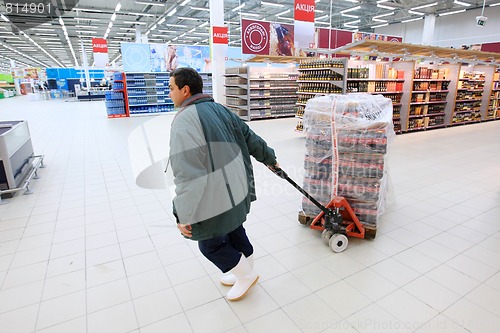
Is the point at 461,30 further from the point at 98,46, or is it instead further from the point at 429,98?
the point at 98,46

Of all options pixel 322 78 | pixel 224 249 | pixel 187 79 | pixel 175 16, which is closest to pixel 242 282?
pixel 224 249

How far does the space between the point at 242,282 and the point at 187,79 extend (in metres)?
1.49

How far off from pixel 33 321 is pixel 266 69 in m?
11.4

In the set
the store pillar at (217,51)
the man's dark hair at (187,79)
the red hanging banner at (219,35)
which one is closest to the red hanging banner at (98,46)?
the store pillar at (217,51)

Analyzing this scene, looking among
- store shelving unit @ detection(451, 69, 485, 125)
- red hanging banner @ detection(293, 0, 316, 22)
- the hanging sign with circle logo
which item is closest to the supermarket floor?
red hanging banner @ detection(293, 0, 316, 22)

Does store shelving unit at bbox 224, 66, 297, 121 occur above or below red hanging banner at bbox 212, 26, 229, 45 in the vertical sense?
below

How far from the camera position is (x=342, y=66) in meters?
7.35

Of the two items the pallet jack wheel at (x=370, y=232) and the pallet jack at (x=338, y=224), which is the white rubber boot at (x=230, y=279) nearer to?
the pallet jack at (x=338, y=224)

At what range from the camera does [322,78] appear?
7730 mm

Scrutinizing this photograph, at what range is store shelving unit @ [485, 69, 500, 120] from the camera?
11.4 metres

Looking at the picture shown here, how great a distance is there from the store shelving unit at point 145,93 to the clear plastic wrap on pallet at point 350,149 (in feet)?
40.1

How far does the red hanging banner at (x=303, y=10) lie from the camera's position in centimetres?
908

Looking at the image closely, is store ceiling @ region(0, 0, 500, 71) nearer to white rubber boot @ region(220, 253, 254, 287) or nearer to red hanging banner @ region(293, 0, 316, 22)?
red hanging banner @ region(293, 0, 316, 22)

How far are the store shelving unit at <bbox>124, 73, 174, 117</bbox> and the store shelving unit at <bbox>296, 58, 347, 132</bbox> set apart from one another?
7.99 m
